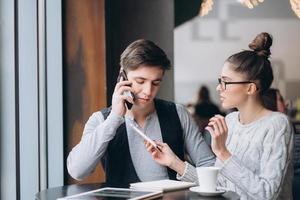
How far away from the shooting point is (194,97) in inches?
283

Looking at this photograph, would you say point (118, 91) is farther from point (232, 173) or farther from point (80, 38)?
point (80, 38)

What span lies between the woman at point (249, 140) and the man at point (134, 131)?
174 mm

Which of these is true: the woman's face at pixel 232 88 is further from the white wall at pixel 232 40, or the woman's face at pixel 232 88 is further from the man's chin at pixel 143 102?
the white wall at pixel 232 40

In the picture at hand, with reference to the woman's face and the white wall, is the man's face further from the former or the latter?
the white wall

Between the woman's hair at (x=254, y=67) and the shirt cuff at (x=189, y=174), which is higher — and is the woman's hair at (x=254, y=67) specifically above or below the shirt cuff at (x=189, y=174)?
above

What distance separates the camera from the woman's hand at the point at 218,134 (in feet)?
7.11

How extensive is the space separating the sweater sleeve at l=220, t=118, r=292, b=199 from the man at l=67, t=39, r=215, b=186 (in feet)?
1.09

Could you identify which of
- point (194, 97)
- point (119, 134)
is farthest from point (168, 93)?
point (119, 134)

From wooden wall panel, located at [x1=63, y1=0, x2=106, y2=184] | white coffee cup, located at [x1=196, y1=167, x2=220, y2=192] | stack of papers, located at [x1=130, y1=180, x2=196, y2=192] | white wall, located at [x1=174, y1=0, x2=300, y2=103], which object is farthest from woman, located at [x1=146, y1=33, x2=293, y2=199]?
white wall, located at [x1=174, y1=0, x2=300, y2=103]

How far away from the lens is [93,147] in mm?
2348

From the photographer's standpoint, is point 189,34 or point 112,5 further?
point 189,34

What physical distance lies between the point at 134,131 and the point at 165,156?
27 centimetres

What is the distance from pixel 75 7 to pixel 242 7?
12.5 ft

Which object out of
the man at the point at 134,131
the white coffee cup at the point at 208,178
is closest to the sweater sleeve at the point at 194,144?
the man at the point at 134,131
